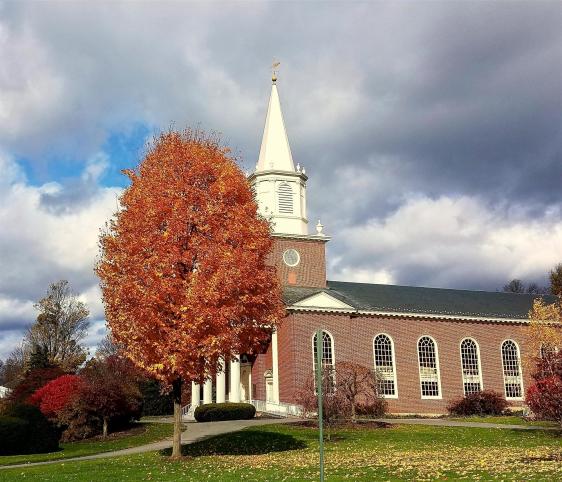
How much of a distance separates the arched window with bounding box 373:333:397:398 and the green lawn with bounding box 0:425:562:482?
44.6ft

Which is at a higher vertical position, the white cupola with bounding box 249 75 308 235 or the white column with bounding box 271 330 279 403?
the white cupola with bounding box 249 75 308 235

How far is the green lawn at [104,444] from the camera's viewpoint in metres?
21.4

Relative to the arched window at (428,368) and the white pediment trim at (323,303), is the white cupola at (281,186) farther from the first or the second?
the arched window at (428,368)

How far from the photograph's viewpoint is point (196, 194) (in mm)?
17562

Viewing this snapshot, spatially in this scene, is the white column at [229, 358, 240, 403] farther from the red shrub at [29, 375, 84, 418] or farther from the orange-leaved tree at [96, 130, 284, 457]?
the orange-leaved tree at [96, 130, 284, 457]

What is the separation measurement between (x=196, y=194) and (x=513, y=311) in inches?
1331

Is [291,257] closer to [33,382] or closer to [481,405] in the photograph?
[481,405]

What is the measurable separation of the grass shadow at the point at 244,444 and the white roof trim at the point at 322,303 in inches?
532

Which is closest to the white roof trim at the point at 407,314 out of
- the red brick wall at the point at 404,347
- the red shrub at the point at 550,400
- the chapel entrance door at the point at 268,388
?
the red brick wall at the point at 404,347

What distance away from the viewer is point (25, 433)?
23500mm

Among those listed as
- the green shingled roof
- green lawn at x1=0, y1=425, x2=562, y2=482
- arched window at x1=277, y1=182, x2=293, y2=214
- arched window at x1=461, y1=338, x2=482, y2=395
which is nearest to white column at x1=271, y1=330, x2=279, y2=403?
the green shingled roof

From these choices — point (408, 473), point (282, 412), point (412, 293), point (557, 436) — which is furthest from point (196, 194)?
point (412, 293)

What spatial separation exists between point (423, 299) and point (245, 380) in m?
13.7

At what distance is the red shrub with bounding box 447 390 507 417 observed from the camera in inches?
1516
